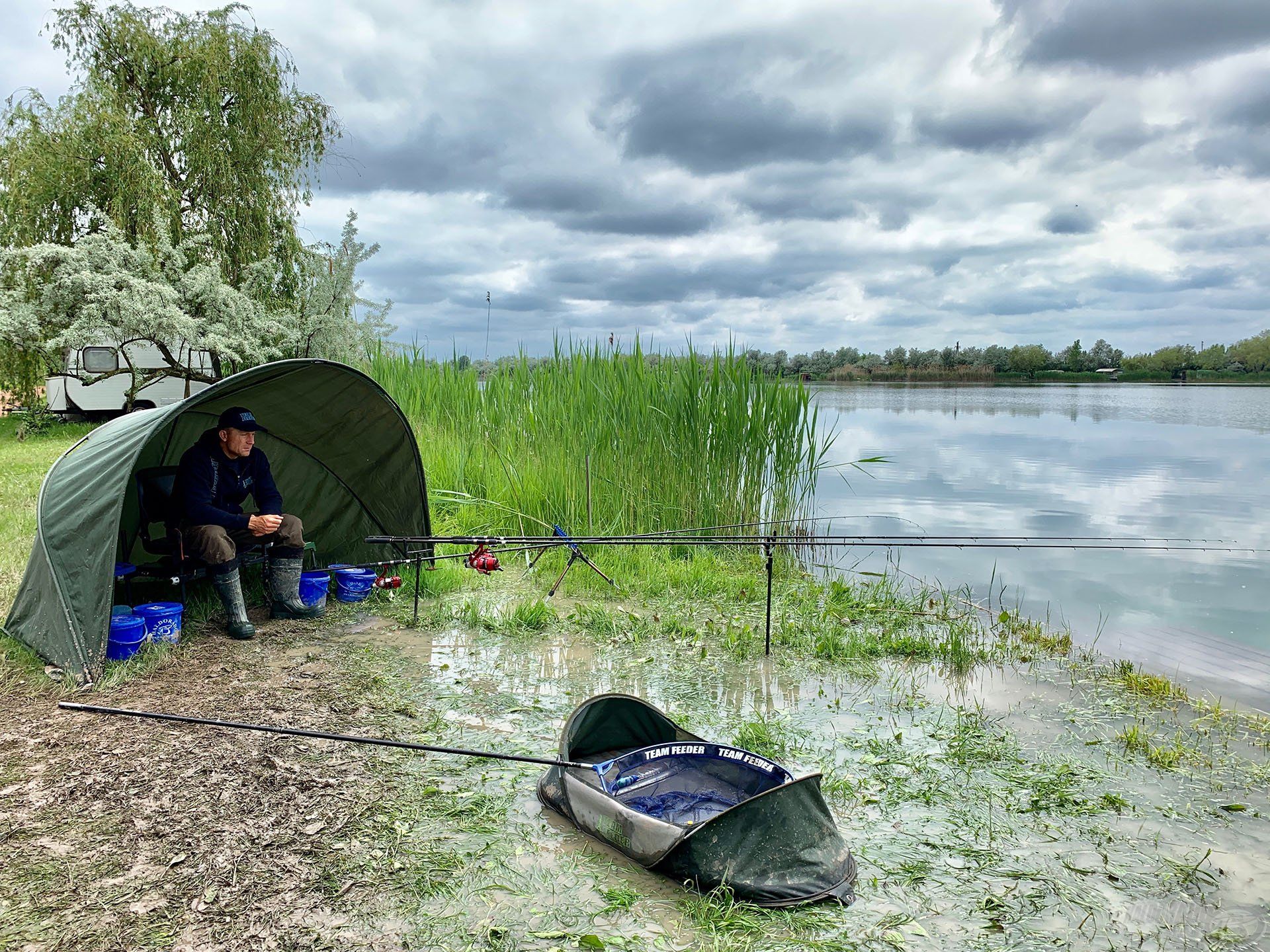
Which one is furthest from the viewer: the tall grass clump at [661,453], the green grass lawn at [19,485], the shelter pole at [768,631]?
the tall grass clump at [661,453]

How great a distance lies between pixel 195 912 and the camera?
251 cm

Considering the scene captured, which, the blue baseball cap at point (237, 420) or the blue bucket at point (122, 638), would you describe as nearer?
the blue bucket at point (122, 638)

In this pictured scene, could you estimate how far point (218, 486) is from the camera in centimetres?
536

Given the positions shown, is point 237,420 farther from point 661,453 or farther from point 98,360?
point 98,360

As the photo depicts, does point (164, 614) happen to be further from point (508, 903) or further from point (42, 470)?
point (42, 470)

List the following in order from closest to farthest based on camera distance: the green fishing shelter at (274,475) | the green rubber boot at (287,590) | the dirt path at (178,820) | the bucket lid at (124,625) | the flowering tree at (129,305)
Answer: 1. the dirt path at (178,820)
2. the green fishing shelter at (274,475)
3. the bucket lid at (124,625)
4. the green rubber boot at (287,590)
5. the flowering tree at (129,305)

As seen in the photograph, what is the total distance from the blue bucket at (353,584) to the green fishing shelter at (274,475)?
19.7 inches

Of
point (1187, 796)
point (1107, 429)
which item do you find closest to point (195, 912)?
point (1187, 796)

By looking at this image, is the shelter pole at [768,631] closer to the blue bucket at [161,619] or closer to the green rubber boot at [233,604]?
the green rubber boot at [233,604]

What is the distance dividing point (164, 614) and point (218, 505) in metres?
0.80

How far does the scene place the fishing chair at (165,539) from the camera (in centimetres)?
519

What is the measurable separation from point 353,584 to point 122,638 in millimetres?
1695

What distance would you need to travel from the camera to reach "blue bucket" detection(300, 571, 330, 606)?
5770 millimetres

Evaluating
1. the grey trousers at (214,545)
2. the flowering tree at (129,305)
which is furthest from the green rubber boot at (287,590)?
the flowering tree at (129,305)
